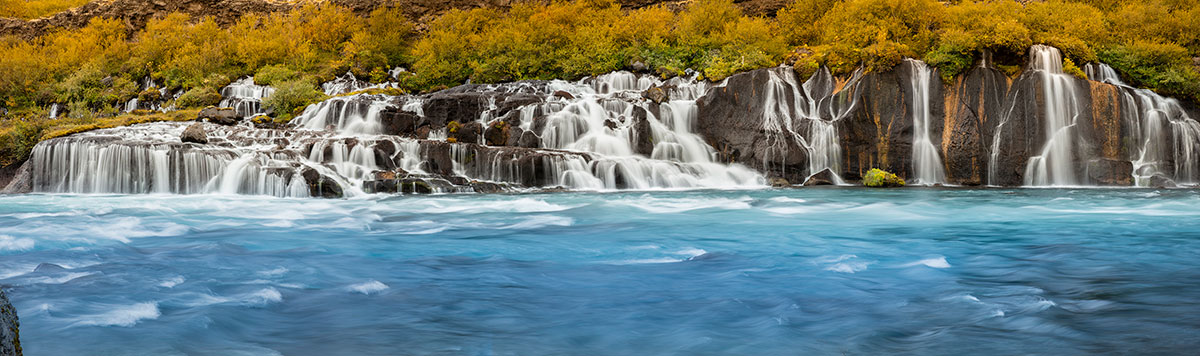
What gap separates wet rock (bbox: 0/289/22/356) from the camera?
73.9 inches

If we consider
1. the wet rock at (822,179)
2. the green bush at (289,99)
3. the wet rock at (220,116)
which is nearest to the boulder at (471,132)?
the green bush at (289,99)

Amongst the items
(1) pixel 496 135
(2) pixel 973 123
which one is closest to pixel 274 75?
(1) pixel 496 135

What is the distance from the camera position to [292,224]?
9.96 m

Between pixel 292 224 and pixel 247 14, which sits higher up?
pixel 247 14

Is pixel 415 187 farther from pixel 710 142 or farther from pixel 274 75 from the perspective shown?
pixel 274 75

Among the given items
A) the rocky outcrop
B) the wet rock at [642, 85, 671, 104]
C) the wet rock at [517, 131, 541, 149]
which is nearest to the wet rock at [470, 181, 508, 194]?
the wet rock at [517, 131, 541, 149]

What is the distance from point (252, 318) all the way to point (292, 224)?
6047 mm

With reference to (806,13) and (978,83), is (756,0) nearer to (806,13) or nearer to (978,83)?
(806,13)

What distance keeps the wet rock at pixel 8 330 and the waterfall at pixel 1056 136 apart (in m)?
20.4

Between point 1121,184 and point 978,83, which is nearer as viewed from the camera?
point 1121,184

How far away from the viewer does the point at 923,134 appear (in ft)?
61.9

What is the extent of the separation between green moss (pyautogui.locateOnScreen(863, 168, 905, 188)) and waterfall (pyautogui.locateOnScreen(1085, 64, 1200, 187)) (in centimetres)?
562

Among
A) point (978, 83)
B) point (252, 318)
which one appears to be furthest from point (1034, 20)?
point (252, 318)

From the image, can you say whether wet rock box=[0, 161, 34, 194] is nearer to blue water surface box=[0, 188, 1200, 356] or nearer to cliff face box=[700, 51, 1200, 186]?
blue water surface box=[0, 188, 1200, 356]
